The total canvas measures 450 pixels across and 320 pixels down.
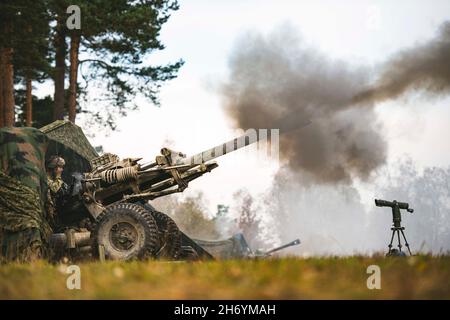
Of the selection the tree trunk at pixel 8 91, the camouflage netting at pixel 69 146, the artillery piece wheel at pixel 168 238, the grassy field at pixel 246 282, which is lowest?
A: the grassy field at pixel 246 282

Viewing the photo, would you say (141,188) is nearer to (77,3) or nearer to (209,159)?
(209,159)

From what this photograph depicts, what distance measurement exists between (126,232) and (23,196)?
1837mm

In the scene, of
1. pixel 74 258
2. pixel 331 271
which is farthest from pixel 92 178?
pixel 331 271

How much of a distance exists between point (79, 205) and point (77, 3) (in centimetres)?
1154

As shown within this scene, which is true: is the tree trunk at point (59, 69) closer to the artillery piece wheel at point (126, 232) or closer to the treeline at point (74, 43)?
the treeline at point (74, 43)

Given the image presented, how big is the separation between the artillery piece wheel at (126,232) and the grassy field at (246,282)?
522cm

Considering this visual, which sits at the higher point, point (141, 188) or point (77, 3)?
point (77, 3)

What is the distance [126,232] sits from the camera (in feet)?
39.3

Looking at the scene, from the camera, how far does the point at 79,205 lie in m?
13.2

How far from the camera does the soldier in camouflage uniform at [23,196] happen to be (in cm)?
1130

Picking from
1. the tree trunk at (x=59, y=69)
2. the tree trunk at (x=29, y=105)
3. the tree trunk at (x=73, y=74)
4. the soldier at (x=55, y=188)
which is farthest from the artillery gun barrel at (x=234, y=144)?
the tree trunk at (x=29, y=105)

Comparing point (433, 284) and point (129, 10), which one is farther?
point (129, 10)
